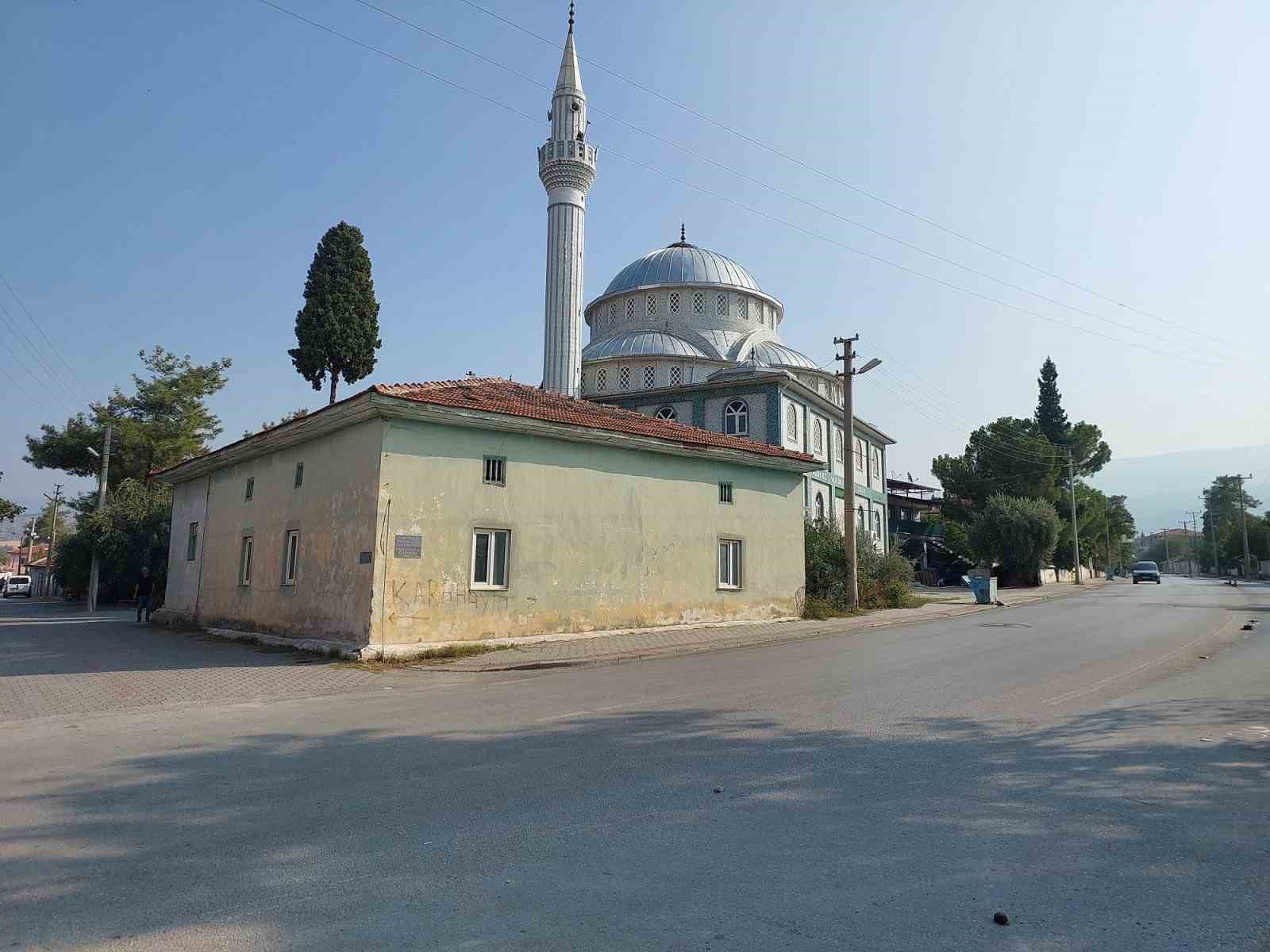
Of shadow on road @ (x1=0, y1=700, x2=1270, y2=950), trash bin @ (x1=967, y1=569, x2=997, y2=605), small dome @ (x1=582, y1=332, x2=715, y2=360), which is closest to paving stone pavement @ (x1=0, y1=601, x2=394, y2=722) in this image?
shadow on road @ (x1=0, y1=700, x2=1270, y2=950)

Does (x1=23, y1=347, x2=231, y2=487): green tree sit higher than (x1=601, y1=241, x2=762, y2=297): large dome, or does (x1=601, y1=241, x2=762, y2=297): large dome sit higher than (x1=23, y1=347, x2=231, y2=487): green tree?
(x1=601, y1=241, x2=762, y2=297): large dome

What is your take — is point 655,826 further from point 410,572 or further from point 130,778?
point 410,572

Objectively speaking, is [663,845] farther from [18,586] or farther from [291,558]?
[18,586]

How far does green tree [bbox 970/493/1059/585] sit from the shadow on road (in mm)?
42182

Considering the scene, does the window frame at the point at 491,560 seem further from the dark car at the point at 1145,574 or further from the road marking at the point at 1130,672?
the dark car at the point at 1145,574

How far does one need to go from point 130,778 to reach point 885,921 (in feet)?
17.2

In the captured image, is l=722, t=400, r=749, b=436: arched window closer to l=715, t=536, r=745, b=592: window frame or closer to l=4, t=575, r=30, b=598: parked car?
l=715, t=536, r=745, b=592: window frame

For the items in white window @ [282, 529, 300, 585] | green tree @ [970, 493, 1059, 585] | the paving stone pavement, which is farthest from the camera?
green tree @ [970, 493, 1059, 585]

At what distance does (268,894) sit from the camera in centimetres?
364

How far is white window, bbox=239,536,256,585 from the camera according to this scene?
59.8 feet

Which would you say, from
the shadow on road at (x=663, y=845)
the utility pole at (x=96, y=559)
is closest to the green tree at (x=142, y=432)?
the utility pole at (x=96, y=559)

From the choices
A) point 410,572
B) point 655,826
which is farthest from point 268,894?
point 410,572

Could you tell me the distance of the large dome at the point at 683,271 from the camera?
45.4m

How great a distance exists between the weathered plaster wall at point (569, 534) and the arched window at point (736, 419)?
15885 millimetres
